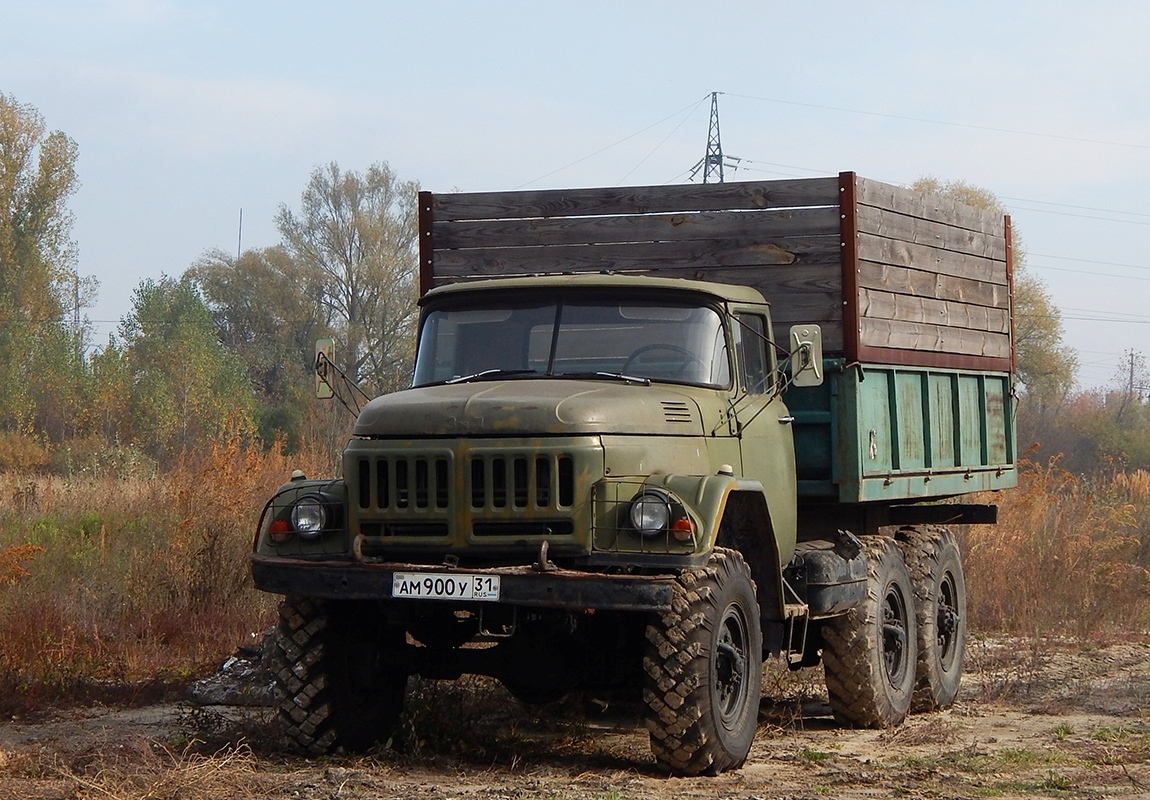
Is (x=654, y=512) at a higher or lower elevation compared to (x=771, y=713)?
higher

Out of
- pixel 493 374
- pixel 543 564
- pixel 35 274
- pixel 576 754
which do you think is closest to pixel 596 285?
pixel 493 374

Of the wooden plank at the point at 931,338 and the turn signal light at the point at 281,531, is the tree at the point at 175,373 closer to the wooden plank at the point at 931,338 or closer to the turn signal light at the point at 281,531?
the wooden plank at the point at 931,338

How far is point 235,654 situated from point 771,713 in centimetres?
390

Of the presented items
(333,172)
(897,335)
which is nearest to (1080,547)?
(897,335)

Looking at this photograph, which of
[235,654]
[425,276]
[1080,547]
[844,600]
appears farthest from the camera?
[1080,547]

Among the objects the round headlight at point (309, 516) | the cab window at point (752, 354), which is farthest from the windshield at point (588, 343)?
the round headlight at point (309, 516)

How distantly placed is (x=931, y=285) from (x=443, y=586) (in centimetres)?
495

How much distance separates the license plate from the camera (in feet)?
21.5

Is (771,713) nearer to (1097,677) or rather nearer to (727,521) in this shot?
(727,521)

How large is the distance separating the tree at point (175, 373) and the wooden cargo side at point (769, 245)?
1205 inches

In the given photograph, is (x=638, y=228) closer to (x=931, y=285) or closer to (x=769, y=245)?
(x=769, y=245)

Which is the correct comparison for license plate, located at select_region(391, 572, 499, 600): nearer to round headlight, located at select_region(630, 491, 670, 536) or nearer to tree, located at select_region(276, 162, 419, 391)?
round headlight, located at select_region(630, 491, 670, 536)

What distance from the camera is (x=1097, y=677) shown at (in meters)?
10.8

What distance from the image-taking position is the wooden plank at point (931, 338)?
9297mm
